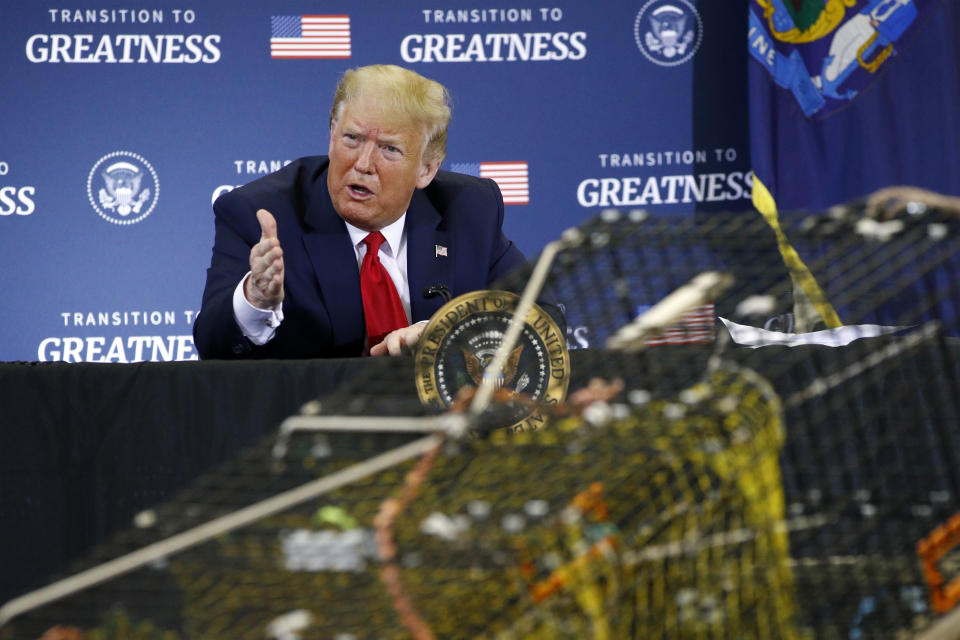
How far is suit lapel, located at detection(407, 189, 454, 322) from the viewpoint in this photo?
2.38m

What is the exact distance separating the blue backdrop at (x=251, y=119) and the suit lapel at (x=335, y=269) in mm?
1526

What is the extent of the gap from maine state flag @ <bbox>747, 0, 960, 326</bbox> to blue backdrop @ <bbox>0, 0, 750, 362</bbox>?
235 mm

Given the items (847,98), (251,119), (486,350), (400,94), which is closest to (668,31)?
(847,98)

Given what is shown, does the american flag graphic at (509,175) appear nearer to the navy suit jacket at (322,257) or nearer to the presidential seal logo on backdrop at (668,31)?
the presidential seal logo on backdrop at (668,31)

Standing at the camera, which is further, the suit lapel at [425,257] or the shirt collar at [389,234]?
the shirt collar at [389,234]

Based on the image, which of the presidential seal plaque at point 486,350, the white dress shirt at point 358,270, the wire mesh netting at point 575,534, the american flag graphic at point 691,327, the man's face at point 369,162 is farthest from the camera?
the man's face at point 369,162

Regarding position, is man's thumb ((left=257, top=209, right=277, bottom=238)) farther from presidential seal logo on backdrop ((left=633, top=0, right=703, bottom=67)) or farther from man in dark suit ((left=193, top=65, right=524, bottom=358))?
presidential seal logo on backdrop ((left=633, top=0, right=703, bottom=67))

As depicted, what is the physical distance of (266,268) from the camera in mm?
2057

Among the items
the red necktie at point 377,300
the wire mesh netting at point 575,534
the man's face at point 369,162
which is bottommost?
the wire mesh netting at point 575,534

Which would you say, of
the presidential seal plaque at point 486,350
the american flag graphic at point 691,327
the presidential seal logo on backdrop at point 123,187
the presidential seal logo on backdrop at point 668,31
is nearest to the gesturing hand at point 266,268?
the presidential seal plaque at point 486,350

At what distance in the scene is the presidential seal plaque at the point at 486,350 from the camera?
1.62 metres

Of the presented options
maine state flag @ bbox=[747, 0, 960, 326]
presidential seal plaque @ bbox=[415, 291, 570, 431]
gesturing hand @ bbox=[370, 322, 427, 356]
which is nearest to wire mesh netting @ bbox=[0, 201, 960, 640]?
presidential seal plaque @ bbox=[415, 291, 570, 431]

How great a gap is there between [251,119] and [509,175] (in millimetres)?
973

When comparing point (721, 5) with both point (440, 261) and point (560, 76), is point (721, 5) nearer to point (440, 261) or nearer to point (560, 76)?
point (560, 76)
